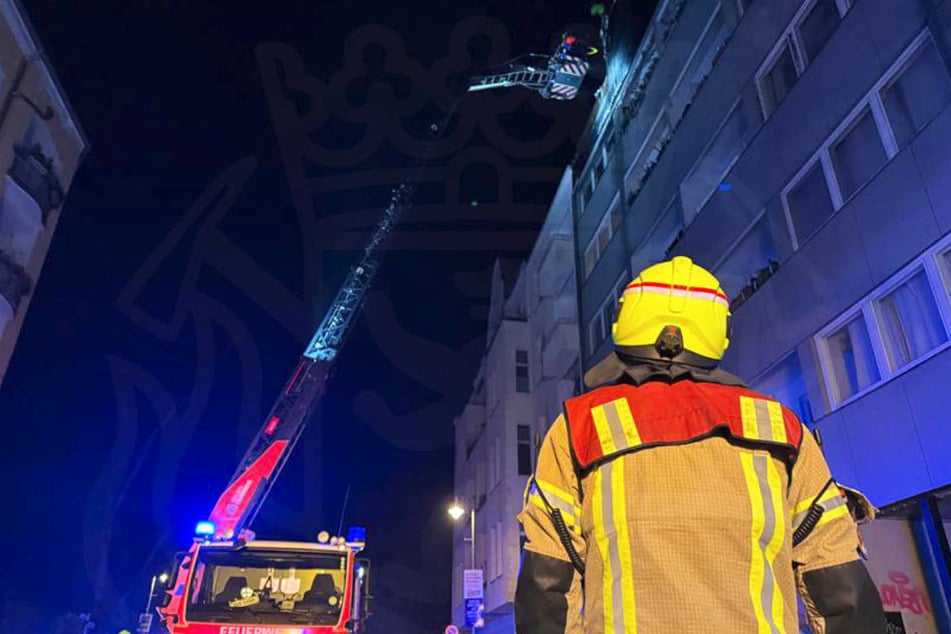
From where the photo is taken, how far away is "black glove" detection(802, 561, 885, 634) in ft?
5.75

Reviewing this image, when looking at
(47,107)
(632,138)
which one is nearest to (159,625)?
(47,107)

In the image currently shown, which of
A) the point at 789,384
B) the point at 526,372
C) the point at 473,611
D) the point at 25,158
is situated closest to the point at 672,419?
the point at 789,384

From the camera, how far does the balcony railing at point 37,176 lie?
1694 centimetres

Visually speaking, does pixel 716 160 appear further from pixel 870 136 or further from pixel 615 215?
pixel 615 215

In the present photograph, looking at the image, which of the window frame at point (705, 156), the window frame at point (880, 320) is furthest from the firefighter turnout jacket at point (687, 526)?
the window frame at point (705, 156)

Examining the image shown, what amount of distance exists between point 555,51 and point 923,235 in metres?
23.2

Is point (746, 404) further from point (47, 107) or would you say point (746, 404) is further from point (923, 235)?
point (47, 107)

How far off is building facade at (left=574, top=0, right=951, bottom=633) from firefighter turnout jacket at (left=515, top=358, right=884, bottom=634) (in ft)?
21.8

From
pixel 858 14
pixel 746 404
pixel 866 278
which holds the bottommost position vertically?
pixel 746 404

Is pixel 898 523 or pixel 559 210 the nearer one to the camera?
pixel 898 523

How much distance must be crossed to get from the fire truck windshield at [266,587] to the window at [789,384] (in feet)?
25.4

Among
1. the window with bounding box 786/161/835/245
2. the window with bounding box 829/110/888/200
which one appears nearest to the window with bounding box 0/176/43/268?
→ the window with bounding box 786/161/835/245

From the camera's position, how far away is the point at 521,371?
2852 centimetres

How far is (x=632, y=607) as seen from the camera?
1.77 m
